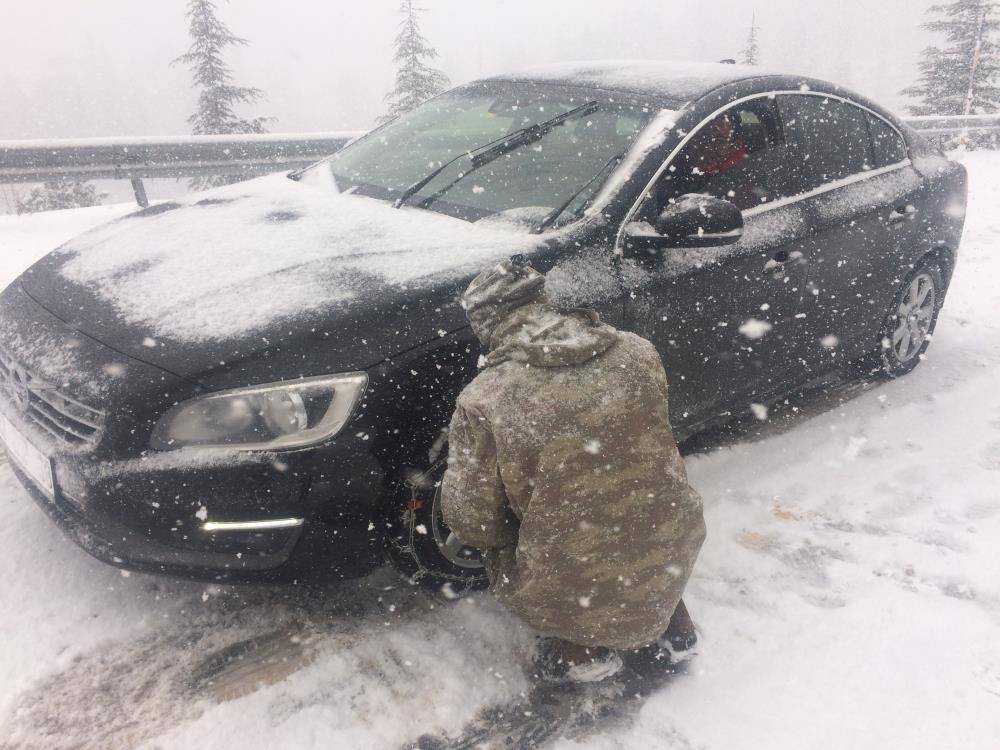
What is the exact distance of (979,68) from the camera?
2352 cm

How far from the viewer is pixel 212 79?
2058cm

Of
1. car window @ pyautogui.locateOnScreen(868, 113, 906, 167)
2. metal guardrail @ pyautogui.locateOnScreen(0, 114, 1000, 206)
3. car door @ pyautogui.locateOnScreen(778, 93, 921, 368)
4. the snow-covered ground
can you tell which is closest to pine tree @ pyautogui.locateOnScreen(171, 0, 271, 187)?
metal guardrail @ pyautogui.locateOnScreen(0, 114, 1000, 206)

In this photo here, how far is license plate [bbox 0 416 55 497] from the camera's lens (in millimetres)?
2160

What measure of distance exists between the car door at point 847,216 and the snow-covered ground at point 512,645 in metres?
0.81

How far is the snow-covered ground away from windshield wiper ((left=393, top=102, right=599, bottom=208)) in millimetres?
1546

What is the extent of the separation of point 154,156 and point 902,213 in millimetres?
6329

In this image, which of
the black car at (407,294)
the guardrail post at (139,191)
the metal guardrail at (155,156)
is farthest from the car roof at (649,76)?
the guardrail post at (139,191)

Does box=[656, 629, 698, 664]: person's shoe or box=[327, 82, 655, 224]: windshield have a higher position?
→ box=[327, 82, 655, 224]: windshield

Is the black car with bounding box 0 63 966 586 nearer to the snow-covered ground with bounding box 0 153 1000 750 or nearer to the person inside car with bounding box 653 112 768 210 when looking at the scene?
the person inside car with bounding box 653 112 768 210

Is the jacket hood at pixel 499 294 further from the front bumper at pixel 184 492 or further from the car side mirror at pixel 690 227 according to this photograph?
the car side mirror at pixel 690 227

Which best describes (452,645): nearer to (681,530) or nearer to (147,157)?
(681,530)

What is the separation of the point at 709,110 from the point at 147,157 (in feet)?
19.1

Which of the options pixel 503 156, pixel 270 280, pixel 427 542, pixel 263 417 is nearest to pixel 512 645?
pixel 427 542

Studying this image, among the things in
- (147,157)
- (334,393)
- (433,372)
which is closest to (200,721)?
(334,393)
